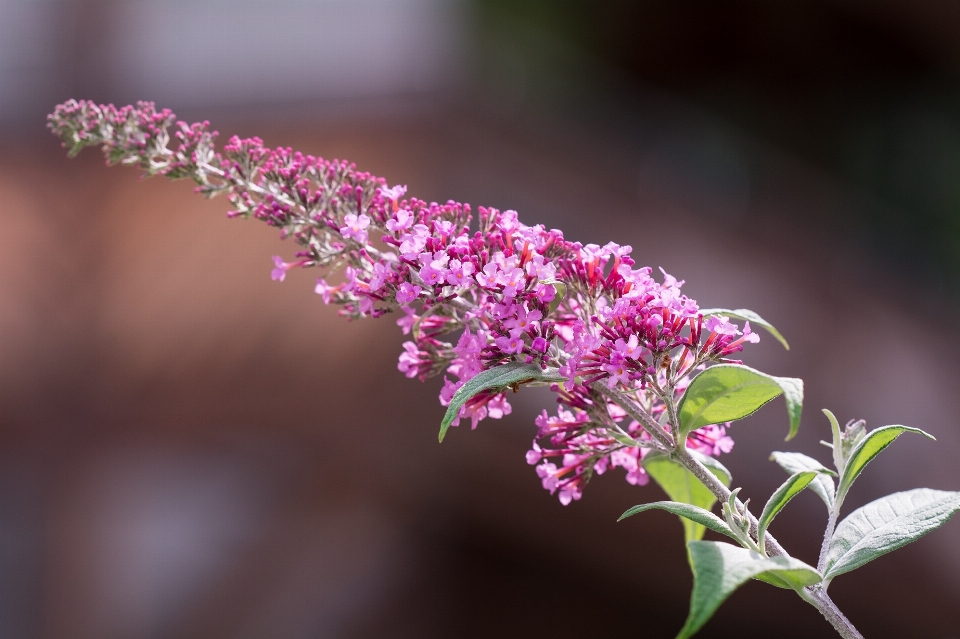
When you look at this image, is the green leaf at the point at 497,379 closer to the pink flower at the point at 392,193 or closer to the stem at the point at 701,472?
the stem at the point at 701,472

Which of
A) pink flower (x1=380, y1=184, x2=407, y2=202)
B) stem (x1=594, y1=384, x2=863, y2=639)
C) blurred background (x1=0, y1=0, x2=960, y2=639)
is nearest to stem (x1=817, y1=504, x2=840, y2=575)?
stem (x1=594, y1=384, x2=863, y2=639)

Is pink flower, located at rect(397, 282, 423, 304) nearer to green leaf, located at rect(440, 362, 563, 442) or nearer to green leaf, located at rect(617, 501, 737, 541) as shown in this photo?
green leaf, located at rect(440, 362, 563, 442)

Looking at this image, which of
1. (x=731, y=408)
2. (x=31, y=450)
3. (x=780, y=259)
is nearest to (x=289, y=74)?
(x=31, y=450)

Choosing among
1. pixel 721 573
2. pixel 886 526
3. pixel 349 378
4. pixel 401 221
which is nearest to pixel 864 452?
pixel 886 526

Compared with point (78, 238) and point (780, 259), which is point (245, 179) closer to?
point (78, 238)

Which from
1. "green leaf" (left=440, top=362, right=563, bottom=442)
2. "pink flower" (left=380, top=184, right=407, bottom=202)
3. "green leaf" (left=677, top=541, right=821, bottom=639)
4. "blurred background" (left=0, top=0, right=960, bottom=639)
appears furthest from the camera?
"blurred background" (left=0, top=0, right=960, bottom=639)

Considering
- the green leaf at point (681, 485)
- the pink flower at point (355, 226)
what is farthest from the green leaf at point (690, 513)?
the pink flower at point (355, 226)
